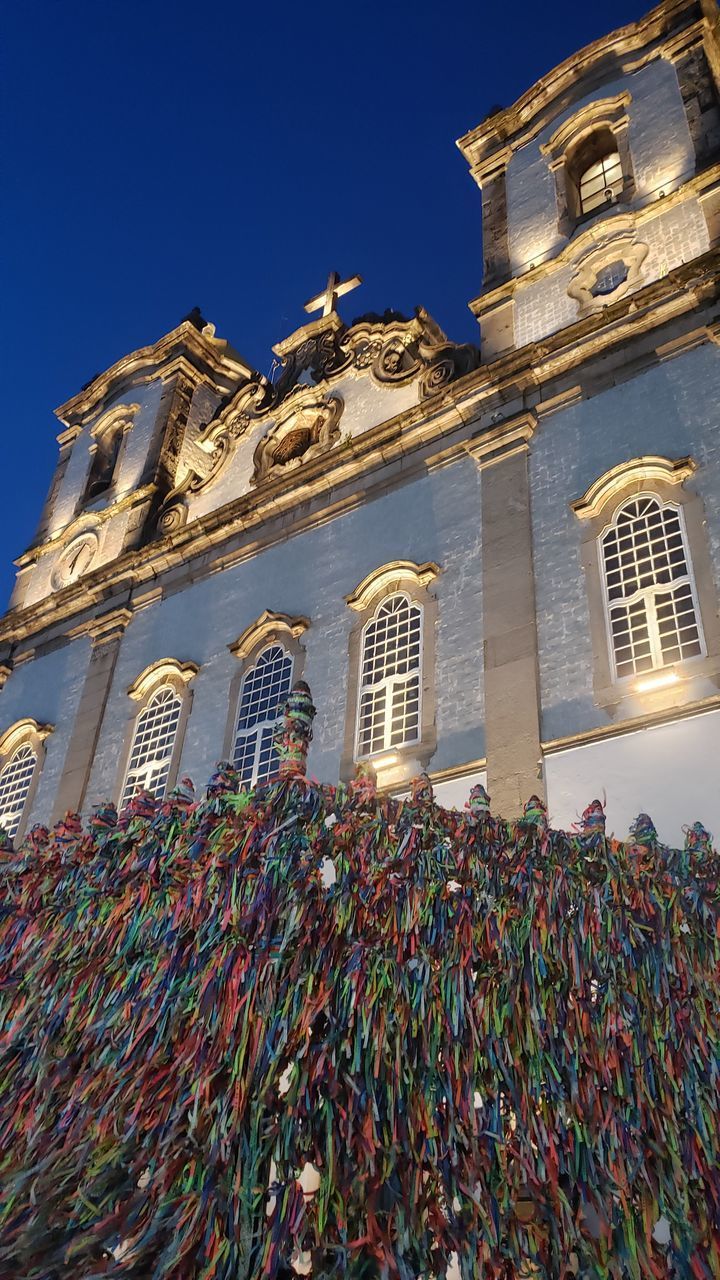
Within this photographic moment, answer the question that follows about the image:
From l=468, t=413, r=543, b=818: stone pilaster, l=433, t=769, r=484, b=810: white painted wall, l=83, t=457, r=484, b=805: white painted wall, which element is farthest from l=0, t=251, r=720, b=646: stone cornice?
l=433, t=769, r=484, b=810: white painted wall

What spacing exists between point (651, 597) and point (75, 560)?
1348 centimetres

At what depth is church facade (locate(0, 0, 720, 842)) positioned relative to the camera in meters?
10.6

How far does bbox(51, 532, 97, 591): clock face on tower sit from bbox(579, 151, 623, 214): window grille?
450 inches

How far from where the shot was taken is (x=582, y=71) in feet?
55.7

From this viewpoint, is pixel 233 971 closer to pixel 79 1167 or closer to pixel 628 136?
pixel 79 1167

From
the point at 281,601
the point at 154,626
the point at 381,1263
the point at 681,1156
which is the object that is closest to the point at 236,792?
the point at 381,1263

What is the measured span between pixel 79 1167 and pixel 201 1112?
0.73 meters

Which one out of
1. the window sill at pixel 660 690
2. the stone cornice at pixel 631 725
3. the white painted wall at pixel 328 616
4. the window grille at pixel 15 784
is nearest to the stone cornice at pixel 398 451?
the white painted wall at pixel 328 616

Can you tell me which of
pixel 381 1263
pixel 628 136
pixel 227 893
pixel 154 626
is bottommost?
pixel 381 1263

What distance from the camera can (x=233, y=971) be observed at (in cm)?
582

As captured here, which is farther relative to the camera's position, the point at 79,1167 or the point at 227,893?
the point at 227,893

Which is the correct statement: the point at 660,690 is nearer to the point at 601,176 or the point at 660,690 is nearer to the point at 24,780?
the point at 601,176

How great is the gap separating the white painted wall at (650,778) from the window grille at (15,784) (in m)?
9.99

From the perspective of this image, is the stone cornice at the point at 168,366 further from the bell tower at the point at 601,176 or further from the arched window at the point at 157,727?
the arched window at the point at 157,727
